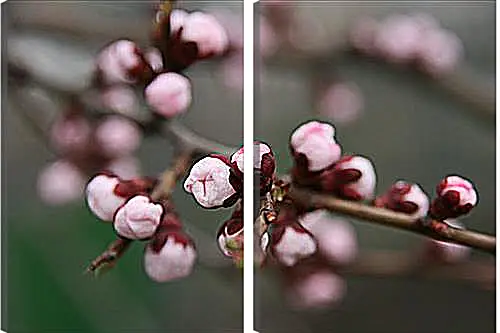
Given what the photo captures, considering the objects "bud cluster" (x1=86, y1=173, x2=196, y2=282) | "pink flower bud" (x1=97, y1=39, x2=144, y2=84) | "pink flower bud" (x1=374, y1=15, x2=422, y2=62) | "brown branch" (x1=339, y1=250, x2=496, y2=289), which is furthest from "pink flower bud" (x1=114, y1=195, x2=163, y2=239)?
"pink flower bud" (x1=374, y1=15, x2=422, y2=62)

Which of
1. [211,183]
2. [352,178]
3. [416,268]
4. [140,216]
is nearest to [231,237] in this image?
[211,183]

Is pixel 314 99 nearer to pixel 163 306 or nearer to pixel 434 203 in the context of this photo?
pixel 434 203

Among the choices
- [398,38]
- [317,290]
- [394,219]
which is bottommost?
[317,290]

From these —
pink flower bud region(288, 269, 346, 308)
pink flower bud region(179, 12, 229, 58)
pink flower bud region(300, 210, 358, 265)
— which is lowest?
pink flower bud region(288, 269, 346, 308)

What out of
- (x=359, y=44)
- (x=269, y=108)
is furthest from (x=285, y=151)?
(x=359, y=44)

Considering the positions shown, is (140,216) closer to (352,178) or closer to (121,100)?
(121,100)

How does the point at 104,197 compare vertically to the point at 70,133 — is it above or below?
below

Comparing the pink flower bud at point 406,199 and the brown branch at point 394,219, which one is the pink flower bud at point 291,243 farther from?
the pink flower bud at point 406,199

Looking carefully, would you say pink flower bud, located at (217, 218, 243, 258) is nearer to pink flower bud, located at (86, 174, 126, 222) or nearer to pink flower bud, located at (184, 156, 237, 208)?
pink flower bud, located at (184, 156, 237, 208)
